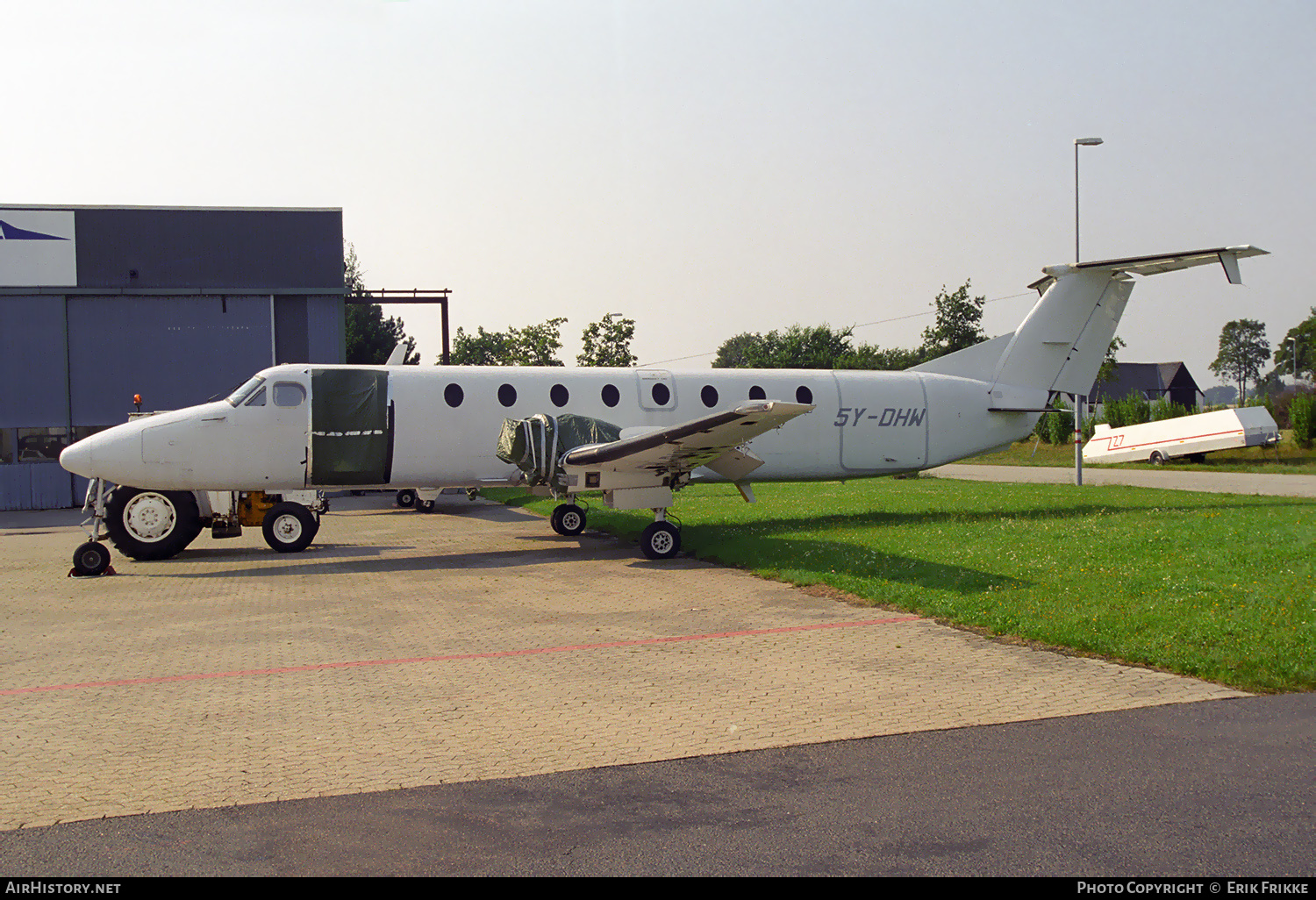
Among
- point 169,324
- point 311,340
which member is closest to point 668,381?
point 311,340

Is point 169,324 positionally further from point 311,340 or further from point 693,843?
point 693,843

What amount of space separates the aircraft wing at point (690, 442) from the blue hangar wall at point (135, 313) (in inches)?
823

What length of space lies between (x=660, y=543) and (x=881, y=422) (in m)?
6.22

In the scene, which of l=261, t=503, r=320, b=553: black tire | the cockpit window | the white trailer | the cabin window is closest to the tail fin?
the cabin window

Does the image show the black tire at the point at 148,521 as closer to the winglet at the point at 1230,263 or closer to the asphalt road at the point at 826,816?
the asphalt road at the point at 826,816

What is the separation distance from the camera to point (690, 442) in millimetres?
14867

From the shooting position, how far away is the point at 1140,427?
4169 centimetres

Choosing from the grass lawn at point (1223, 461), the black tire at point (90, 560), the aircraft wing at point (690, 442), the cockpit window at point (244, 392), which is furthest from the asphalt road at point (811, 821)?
the grass lawn at point (1223, 461)

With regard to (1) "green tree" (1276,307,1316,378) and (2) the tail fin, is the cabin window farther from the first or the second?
(1) "green tree" (1276,307,1316,378)

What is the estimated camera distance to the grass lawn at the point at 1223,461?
36144 mm

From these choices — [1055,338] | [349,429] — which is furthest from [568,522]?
[1055,338]

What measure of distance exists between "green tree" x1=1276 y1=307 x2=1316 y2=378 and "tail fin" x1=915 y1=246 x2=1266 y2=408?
77.4 m

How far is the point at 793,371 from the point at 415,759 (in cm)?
1455

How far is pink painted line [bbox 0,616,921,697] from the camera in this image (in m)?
8.13
